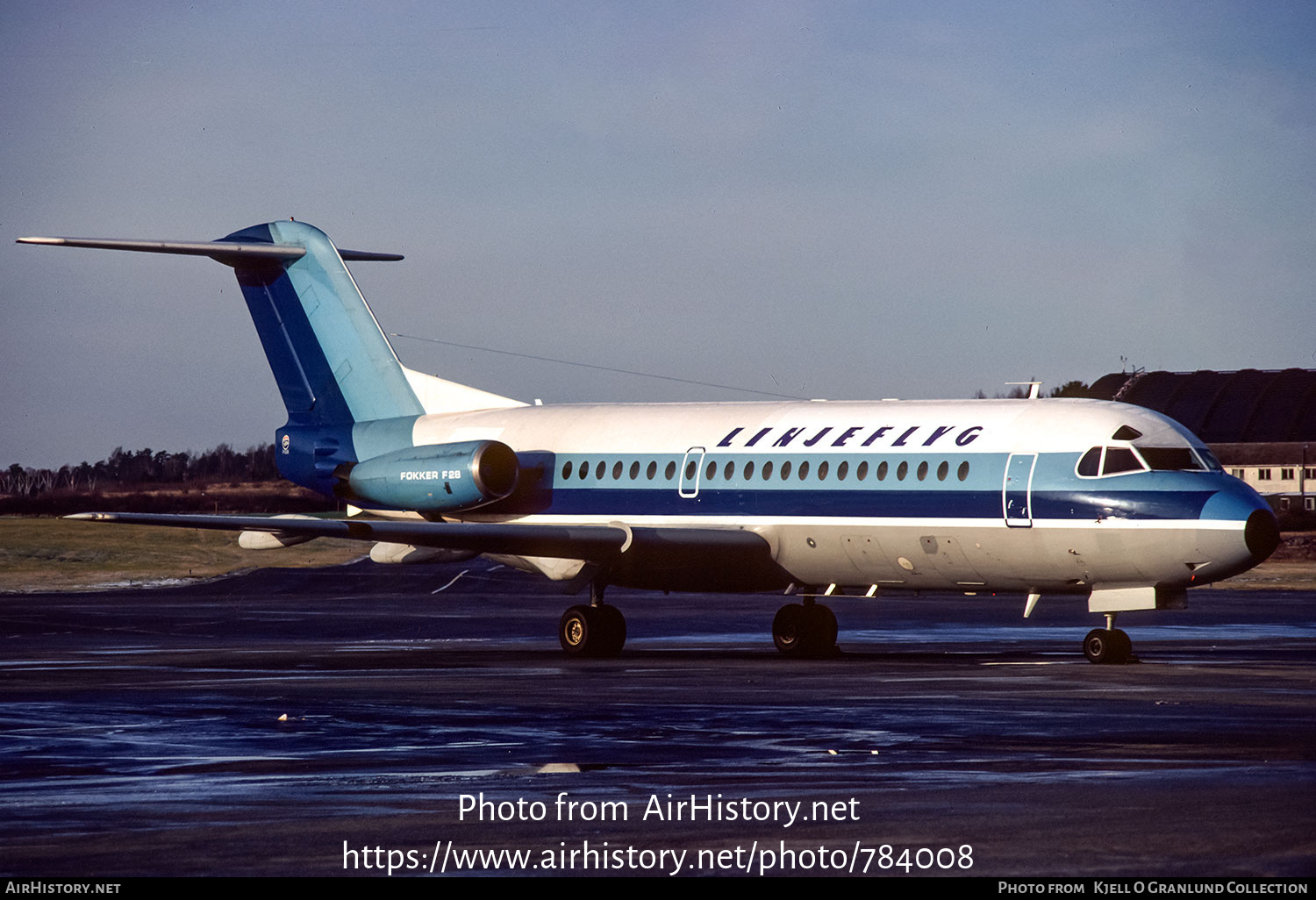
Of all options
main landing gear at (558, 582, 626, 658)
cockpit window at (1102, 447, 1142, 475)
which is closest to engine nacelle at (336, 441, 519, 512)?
main landing gear at (558, 582, 626, 658)

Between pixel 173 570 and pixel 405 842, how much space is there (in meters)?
52.4

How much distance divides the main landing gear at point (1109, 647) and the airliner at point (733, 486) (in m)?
0.05

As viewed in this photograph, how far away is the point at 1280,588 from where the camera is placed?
51375mm

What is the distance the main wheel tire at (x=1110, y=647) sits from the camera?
81.9ft

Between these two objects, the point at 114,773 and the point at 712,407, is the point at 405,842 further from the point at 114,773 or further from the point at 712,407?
the point at 712,407

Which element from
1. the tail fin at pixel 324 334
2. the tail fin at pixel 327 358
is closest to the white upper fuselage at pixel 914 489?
the tail fin at pixel 327 358

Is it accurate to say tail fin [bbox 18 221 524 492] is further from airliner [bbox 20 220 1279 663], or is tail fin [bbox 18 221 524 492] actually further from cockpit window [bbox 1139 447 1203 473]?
cockpit window [bbox 1139 447 1203 473]

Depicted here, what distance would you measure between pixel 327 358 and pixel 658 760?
21.2 m

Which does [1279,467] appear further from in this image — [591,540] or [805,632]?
[591,540]

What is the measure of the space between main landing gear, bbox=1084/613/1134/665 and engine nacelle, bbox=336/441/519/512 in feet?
34.7

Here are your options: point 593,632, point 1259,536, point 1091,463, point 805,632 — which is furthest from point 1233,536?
point 593,632

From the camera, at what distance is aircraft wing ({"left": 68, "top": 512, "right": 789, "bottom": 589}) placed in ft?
89.0

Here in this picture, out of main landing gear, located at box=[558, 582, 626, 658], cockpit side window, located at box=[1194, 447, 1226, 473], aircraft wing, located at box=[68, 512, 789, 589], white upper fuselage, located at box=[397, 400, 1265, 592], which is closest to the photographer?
white upper fuselage, located at box=[397, 400, 1265, 592]

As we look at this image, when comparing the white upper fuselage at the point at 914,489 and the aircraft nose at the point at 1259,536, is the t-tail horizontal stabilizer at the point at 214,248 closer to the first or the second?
the white upper fuselage at the point at 914,489
